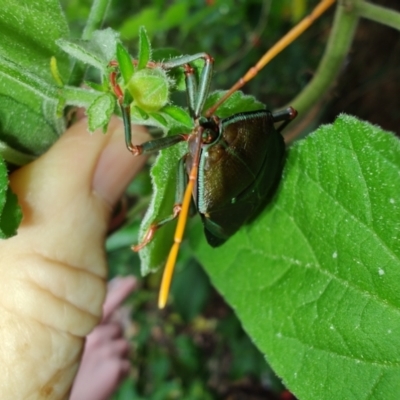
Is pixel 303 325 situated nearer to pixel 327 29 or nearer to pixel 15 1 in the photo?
pixel 15 1

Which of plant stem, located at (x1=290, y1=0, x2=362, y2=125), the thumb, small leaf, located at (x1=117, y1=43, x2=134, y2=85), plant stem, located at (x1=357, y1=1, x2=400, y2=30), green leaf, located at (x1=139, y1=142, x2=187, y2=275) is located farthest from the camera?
plant stem, located at (x1=290, y1=0, x2=362, y2=125)

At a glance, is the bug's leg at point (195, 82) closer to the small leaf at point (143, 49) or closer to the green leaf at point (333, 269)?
the small leaf at point (143, 49)

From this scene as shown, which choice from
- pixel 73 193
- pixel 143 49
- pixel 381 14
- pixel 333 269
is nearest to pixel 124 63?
pixel 143 49

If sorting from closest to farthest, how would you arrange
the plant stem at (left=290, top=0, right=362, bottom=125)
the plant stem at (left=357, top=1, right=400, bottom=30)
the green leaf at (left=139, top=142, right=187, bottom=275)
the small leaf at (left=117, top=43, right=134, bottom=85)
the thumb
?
the small leaf at (left=117, top=43, right=134, bottom=85) → the green leaf at (left=139, top=142, right=187, bottom=275) → the thumb → the plant stem at (left=357, top=1, right=400, bottom=30) → the plant stem at (left=290, top=0, right=362, bottom=125)

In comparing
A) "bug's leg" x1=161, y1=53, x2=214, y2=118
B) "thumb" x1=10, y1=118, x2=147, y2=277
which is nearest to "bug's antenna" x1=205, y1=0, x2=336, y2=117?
"bug's leg" x1=161, y1=53, x2=214, y2=118

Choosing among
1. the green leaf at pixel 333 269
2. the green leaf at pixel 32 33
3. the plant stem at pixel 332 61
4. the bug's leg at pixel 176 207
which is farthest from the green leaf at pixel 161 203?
the plant stem at pixel 332 61

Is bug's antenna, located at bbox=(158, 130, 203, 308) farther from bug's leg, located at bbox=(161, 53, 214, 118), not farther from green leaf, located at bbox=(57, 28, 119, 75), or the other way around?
green leaf, located at bbox=(57, 28, 119, 75)

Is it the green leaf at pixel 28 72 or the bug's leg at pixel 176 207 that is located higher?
the green leaf at pixel 28 72

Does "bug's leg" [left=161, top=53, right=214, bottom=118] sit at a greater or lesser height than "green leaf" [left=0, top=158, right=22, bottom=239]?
greater
